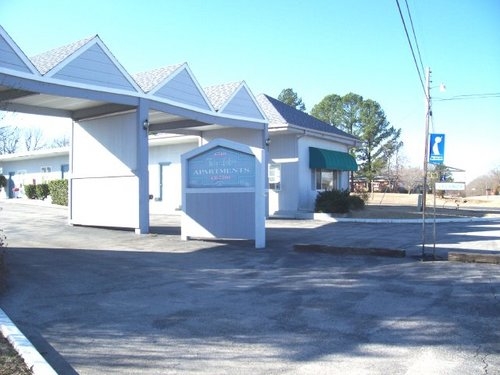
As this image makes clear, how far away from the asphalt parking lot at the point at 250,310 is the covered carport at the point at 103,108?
3961 millimetres

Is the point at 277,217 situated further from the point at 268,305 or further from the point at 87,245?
the point at 268,305

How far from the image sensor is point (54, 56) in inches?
572

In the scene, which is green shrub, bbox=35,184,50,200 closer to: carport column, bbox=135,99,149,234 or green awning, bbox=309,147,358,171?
green awning, bbox=309,147,358,171

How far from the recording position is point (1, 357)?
15.7 ft

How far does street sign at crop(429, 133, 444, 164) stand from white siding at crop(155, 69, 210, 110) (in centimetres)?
917

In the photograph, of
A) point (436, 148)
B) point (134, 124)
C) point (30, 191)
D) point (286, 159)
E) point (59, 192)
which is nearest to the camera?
point (436, 148)

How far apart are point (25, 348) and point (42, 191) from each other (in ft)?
100

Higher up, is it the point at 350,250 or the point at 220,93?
the point at 220,93

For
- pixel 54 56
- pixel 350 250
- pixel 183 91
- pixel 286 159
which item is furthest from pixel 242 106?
pixel 350 250

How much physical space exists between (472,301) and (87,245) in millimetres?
9831

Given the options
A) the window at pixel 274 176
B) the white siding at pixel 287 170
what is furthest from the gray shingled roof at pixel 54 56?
the window at pixel 274 176

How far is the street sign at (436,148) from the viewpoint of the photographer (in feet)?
36.4

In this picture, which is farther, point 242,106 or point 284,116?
point 284,116

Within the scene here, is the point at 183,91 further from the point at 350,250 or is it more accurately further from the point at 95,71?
the point at 350,250
